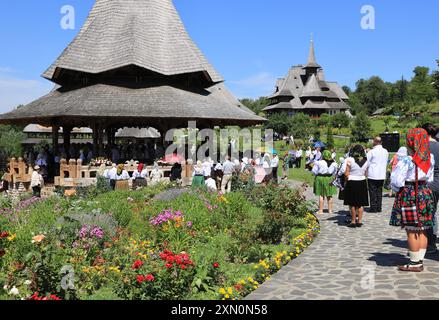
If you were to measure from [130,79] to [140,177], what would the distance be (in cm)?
687

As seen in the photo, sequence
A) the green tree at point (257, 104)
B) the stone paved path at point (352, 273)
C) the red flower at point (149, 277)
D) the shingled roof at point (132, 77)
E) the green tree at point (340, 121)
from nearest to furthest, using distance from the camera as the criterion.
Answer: the red flower at point (149, 277), the stone paved path at point (352, 273), the shingled roof at point (132, 77), the green tree at point (340, 121), the green tree at point (257, 104)

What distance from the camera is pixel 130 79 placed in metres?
23.1

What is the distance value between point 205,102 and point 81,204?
492 inches

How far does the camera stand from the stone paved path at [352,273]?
6191 millimetres

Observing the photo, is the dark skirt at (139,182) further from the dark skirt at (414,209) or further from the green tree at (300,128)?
the green tree at (300,128)

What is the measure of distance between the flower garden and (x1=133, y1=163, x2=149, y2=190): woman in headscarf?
487 cm

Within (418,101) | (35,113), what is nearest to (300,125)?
(418,101)

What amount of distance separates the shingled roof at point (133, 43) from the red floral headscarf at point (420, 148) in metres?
16.8

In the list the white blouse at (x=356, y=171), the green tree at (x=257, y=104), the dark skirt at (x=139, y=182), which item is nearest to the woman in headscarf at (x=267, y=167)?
the dark skirt at (x=139, y=182)

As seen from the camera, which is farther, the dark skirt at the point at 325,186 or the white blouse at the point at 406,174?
the dark skirt at the point at 325,186

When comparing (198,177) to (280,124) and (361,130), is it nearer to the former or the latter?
(361,130)

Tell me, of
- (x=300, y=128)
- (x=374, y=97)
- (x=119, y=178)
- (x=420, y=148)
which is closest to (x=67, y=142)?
(x=119, y=178)
